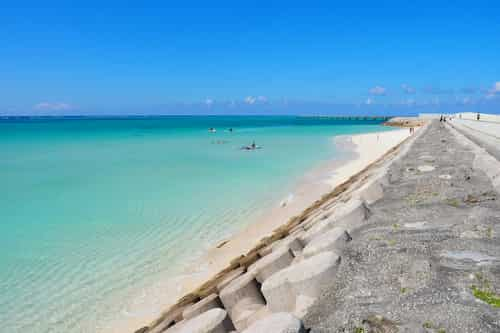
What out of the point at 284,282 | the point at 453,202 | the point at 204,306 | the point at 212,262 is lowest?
the point at 212,262

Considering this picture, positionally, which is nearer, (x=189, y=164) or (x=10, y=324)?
(x=10, y=324)

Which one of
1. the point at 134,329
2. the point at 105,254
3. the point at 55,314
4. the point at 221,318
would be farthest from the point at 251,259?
the point at 105,254

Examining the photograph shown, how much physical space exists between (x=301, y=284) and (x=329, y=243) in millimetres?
854

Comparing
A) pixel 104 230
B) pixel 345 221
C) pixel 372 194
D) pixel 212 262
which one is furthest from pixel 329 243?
pixel 104 230

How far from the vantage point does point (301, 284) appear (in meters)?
2.88

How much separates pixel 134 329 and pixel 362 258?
12.0 feet

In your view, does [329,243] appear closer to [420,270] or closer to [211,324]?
[420,270]

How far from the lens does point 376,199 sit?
5.56 meters

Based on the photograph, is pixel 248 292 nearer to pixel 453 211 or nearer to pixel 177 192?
pixel 453 211

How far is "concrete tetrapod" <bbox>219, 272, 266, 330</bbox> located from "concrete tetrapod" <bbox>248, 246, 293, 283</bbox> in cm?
8

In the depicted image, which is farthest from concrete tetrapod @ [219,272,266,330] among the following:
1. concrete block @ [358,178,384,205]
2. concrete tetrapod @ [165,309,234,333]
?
concrete block @ [358,178,384,205]

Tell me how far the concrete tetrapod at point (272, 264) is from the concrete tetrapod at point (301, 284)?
573mm

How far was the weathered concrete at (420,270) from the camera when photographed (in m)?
2.37

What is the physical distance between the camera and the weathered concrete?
237 centimetres
